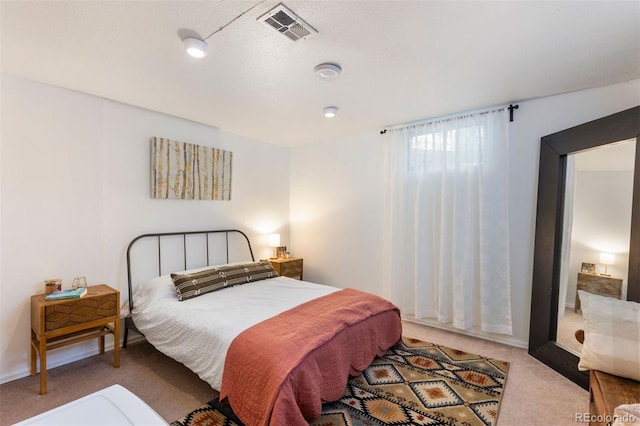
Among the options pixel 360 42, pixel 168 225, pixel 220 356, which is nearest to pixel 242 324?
pixel 220 356

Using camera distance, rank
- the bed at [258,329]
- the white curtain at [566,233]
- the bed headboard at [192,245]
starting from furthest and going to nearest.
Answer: the bed headboard at [192,245] < the white curtain at [566,233] < the bed at [258,329]

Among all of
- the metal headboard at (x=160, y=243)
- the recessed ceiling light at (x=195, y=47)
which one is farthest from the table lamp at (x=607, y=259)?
the metal headboard at (x=160, y=243)

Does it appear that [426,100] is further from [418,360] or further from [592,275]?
[418,360]

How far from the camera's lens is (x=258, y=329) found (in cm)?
202

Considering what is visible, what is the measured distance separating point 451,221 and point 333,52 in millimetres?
2217

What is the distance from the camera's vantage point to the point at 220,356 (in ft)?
6.49

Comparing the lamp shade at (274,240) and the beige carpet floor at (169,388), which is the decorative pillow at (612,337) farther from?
the lamp shade at (274,240)

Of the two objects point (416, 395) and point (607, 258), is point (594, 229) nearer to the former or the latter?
point (607, 258)

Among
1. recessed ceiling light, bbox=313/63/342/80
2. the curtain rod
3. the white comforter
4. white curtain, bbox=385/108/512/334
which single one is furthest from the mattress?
the curtain rod

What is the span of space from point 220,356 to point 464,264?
8.23ft

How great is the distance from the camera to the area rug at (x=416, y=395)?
193 cm

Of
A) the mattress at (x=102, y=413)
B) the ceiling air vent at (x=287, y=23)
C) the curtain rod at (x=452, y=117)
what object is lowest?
the mattress at (x=102, y=413)

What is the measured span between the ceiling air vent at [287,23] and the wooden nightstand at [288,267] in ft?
9.83

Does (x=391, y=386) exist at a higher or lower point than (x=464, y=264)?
lower
